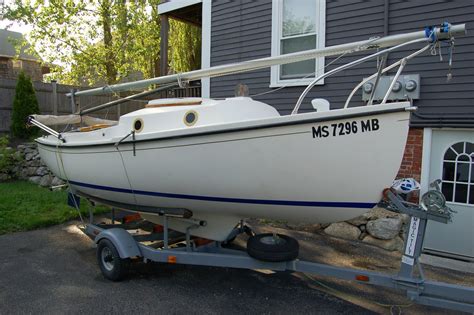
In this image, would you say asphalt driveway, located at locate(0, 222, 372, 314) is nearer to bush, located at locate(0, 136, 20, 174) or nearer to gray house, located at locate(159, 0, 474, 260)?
gray house, located at locate(159, 0, 474, 260)

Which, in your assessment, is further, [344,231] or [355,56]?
[355,56]

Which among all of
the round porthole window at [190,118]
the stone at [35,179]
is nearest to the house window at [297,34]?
the round porthole window at [190,118]

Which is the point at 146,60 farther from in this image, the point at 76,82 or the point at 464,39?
the point at 464,39

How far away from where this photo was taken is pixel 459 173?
6.12m

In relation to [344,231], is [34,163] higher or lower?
higher

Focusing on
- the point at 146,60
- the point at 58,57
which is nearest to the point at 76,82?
the point at 58,57

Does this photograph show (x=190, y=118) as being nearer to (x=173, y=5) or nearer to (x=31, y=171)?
(x=173, y=5)

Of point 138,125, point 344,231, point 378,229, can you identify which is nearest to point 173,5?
point 138,125

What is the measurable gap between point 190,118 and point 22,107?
8.54 m

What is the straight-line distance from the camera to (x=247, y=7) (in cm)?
842

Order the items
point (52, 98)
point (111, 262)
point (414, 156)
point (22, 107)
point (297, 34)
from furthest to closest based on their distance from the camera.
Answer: point (52, 98)
point (22, 107)
point (297, 34)
point (414, 156)
point (111, 262)

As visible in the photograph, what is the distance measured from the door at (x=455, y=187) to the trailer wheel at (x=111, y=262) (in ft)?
14.8

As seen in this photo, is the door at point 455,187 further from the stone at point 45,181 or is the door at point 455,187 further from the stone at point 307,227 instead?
the stone at point 45,181

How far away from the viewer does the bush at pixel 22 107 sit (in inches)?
431
